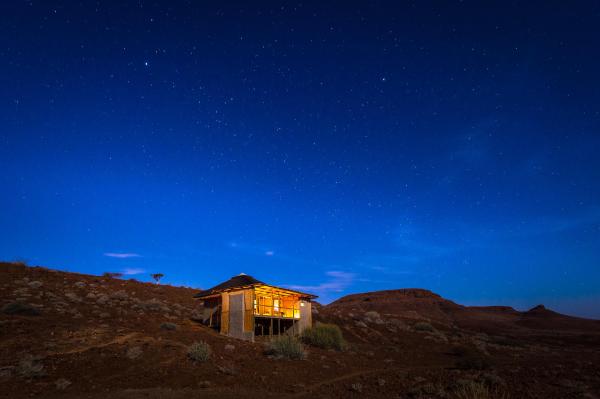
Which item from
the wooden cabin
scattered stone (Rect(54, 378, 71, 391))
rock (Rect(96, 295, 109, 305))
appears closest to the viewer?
scattered stone (Rect(54, 378, 71, 391))

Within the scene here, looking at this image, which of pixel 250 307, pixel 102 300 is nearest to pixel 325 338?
pixel 250 307

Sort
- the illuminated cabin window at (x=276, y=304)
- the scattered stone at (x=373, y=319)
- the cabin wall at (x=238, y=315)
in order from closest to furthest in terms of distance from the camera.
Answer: the cabin wall at (x=238, y=315) < the illuminated cabin window at (x=276, y=304) < the scattered stone at (x=373, y=319)

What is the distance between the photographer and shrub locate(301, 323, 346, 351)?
21672 millimetres

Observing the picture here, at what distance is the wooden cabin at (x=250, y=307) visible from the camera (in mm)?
23547

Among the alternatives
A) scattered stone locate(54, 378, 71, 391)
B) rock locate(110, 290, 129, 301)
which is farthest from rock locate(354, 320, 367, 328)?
scattered stone locate(54, 378, 71, 391)

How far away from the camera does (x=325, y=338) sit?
22.0 m

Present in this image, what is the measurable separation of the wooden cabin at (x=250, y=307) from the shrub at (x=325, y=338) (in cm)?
232

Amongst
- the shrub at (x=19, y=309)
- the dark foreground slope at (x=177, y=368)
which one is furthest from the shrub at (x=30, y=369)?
the shrub at (x=19, y=309)

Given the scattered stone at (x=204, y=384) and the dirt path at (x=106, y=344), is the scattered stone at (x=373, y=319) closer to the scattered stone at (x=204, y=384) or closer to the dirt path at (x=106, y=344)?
the dirt path at (x=106, y=344)

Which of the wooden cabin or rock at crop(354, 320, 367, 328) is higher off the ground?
the wooden cabin

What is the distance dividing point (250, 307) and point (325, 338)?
5328mm

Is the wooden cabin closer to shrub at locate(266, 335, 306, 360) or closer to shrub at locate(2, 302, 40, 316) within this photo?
shrub at locate(266, 335, 306, 360)

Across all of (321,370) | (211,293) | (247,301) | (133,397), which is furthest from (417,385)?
(211,293)

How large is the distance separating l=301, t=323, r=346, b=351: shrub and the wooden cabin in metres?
2.32
